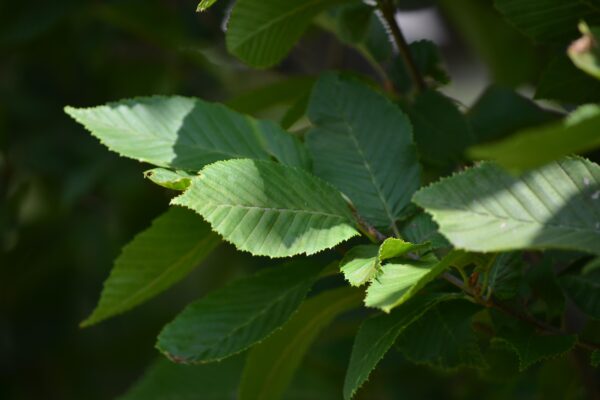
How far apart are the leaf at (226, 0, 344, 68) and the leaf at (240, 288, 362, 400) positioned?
0.85ft

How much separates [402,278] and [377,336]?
0.23ft

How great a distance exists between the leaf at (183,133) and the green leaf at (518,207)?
21 cm

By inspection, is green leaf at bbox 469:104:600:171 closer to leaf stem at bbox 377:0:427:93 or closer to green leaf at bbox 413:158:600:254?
green leaf at bbox 413:158:600:254

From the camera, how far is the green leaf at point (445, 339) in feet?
2.64

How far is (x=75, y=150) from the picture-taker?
173 cm

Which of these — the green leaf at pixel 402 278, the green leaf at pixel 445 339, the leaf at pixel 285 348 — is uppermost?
the green leaf at pixel 402 278

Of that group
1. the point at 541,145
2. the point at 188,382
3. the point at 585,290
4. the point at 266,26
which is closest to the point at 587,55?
the point at 541,145

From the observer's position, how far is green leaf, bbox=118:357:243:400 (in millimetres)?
1259

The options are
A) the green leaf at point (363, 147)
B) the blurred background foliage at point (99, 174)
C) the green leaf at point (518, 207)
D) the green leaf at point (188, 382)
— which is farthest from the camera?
the blurred background foliage at point (99, 174)

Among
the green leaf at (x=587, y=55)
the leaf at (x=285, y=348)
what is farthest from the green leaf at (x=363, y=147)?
the green leaf at (x=587, y=55)

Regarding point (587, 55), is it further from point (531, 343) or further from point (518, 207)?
point (531, 343)

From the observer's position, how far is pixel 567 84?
0.88m

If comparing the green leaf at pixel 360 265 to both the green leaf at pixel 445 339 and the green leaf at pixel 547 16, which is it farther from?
the green leaf at pixel 547 16

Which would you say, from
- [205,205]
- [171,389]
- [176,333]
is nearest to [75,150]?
[171,389]
